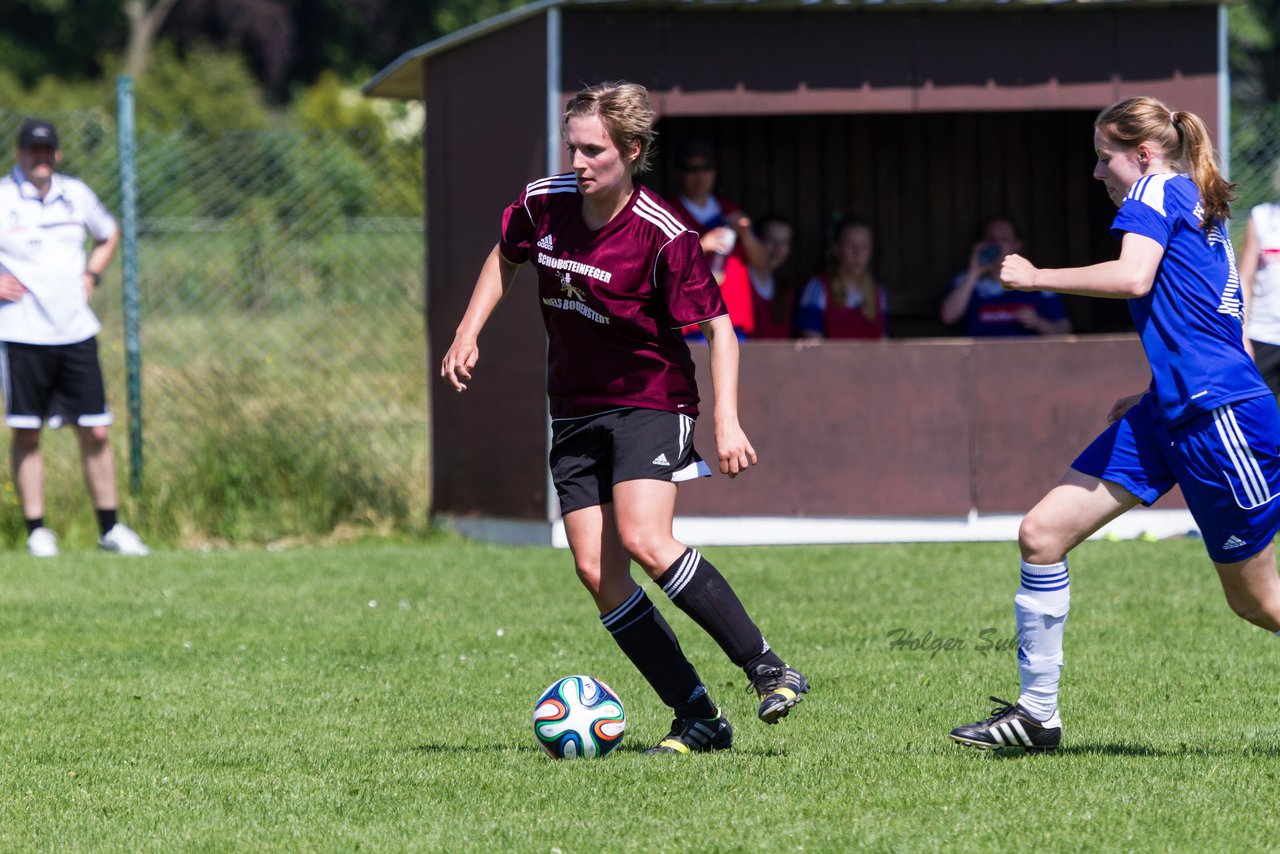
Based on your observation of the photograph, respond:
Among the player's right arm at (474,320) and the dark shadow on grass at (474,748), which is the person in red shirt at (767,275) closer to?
the player's right arm at (474,320)

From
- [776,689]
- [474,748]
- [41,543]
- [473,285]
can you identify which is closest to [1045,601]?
[776,689]

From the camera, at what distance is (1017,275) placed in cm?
464

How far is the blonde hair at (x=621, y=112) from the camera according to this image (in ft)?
16.7

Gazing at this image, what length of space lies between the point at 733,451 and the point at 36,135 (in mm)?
6402

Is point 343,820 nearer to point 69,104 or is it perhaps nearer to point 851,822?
point 851,822

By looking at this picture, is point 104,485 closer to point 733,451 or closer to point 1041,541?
point 733,451

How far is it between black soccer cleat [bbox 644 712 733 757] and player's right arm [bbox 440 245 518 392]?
1192mm

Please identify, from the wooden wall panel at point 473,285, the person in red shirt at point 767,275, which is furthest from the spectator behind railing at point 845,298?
the wooden wall panel at point 473,285

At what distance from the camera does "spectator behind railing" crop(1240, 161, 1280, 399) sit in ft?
29.9

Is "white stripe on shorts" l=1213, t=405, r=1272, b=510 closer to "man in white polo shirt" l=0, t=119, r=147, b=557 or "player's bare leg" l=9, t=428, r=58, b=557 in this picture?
"man in white polo shirt" l=0, t=119, r=147, b=557

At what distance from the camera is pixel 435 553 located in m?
10.1

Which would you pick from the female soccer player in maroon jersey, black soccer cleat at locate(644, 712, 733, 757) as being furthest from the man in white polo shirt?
black soccer cleat at locate(644, 712, 733, 757)

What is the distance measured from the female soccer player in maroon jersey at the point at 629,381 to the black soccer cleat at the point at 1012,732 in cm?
51

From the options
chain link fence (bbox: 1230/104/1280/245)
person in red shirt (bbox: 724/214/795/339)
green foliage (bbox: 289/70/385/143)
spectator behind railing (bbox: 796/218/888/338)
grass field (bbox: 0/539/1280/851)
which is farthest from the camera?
green foliage (bbox: 289/70/385/143)
